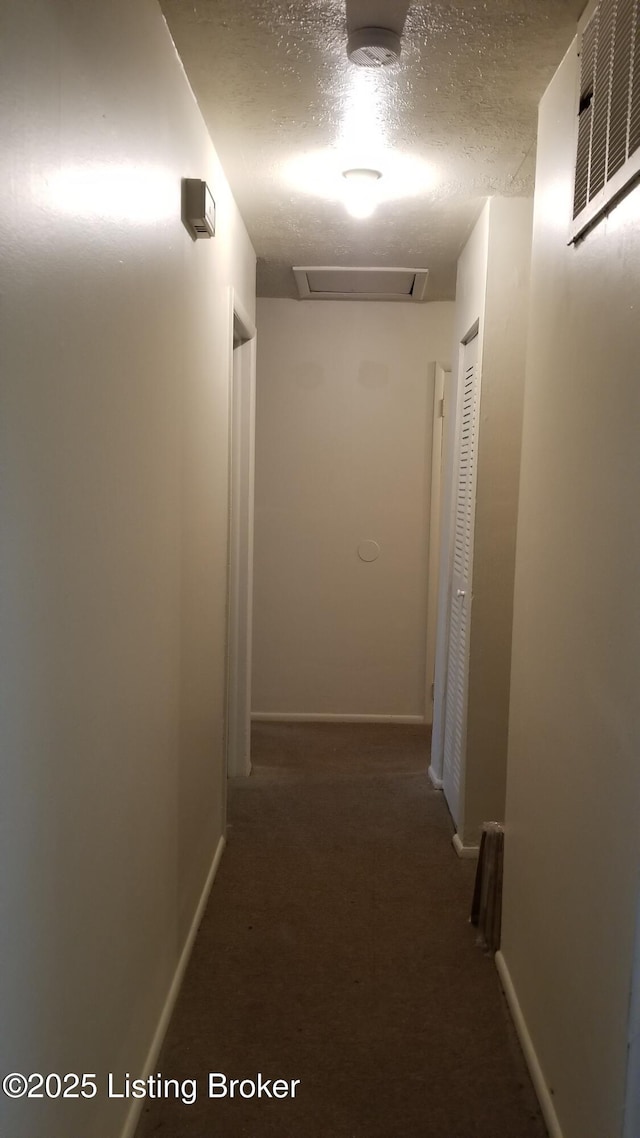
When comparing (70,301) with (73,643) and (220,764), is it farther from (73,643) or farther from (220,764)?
(220,764)

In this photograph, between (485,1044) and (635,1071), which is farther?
(485,1044)

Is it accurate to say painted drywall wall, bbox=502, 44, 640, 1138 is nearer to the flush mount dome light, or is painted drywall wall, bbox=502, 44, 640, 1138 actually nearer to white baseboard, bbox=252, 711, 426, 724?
the flush mount dome light

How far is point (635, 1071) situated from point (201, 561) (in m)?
1.66

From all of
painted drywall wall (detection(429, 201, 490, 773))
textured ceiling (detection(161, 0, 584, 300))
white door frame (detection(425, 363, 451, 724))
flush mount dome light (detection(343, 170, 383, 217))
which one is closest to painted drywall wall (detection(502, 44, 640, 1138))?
textured ceiling (detection(161, 0, 584, 300))

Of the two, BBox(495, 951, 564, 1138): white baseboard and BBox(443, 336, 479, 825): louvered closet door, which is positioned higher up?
BBox(443, 336, 479, 825): louvered closet door

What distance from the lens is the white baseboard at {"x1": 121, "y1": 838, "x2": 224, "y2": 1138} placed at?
173 cm

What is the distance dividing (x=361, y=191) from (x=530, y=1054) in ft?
8.18

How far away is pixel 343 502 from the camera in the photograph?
15.3 ft

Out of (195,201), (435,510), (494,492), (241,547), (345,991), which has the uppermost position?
(195,201)

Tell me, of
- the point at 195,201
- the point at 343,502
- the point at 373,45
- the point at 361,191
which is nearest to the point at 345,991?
the point at 195,201

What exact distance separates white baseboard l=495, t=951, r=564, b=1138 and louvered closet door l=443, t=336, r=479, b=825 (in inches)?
36.3

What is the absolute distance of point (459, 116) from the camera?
2.25m

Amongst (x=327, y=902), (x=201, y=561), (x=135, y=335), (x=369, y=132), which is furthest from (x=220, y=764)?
(x=369, y=132)

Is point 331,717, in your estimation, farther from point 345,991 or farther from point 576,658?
point 576,658
